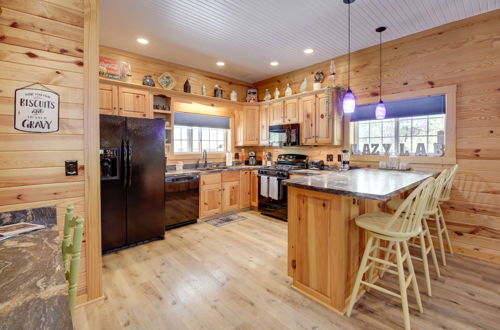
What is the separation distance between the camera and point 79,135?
1946 millimetres

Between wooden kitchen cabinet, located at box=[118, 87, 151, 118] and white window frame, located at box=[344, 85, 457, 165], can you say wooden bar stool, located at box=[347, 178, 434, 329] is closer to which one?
white window frame, located at box=[344, 85, 457, 165]

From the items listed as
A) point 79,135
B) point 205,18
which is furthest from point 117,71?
→ point 79,135

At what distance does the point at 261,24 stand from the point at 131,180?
2593 millimetres

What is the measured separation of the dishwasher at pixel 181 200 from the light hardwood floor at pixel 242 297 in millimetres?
708

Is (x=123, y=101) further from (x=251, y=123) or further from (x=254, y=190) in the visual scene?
(x=254, y=190)

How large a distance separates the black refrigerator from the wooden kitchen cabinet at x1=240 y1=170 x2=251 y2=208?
169 cm

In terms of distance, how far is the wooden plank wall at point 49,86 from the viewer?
5.55 feet

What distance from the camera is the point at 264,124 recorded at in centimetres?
518

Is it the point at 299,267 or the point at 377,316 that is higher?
the point at 299,267

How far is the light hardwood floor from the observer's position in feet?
6.02

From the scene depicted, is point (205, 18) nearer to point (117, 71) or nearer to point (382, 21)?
point (117, 71)

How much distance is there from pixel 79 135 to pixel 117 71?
6.97 ft

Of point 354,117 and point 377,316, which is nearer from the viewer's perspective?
point 377,316

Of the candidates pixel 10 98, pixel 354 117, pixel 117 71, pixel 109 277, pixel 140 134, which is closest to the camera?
pixel 10 98
